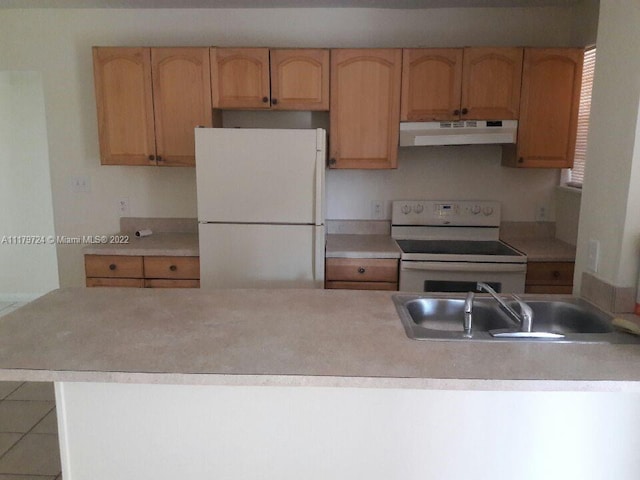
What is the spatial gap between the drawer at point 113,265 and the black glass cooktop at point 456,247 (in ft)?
5.67

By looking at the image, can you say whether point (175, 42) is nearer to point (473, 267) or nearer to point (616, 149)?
point (473, 267)

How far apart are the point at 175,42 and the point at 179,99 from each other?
0.52 m

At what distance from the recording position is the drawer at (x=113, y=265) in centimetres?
313

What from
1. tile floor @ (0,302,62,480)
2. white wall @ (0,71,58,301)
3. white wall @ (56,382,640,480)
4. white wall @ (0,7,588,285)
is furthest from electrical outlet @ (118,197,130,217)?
white wall @ (56,382,640,480)

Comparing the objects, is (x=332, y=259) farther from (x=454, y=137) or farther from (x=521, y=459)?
(x=521, y=459)

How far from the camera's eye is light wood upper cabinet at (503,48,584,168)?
3055 millimetres

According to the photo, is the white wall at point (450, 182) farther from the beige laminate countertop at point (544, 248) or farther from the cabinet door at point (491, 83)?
the cabinet door at point (491, 83)

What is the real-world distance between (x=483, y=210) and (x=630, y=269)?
1.77 meters

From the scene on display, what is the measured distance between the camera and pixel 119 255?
3.12 m

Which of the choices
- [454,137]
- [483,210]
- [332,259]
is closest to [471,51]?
[454,137]

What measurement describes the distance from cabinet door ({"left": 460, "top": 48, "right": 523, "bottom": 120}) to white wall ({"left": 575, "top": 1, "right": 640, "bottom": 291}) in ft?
3.95

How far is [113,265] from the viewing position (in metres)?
3.12

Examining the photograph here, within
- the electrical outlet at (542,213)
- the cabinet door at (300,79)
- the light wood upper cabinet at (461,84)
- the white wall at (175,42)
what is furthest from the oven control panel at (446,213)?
the cabinet door at (300,79)

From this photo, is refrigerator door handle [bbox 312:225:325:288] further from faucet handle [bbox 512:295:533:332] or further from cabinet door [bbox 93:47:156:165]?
faucet handle [bbox 512:295:533:332]
